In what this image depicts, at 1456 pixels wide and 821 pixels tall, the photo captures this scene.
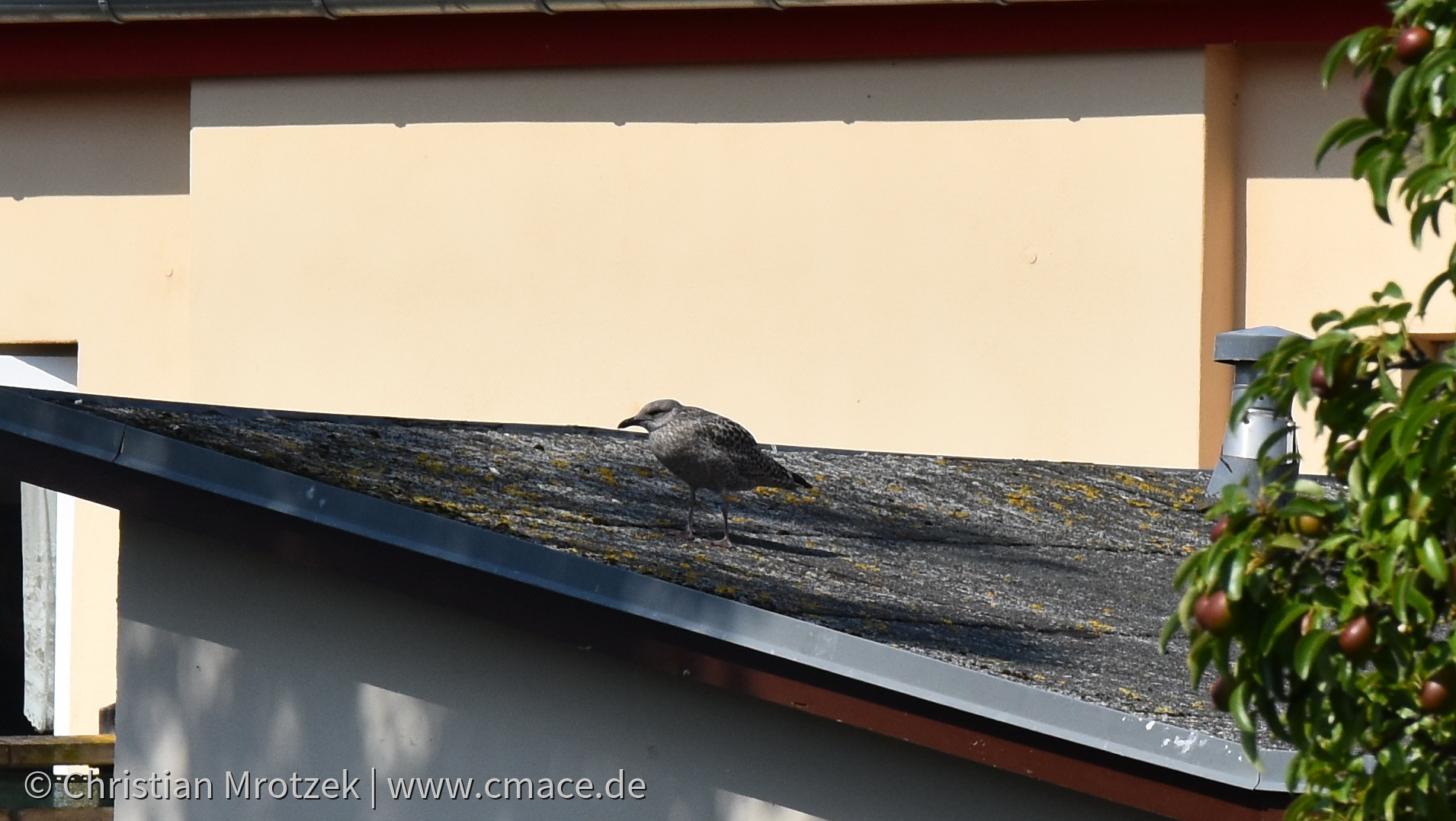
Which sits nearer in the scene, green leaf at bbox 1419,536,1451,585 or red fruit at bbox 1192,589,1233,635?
green leaf at bbox 1419,536,1451,585

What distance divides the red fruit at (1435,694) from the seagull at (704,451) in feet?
9.10

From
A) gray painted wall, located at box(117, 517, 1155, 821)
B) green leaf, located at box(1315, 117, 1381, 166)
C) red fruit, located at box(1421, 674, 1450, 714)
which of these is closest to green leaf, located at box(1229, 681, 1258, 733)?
red fruit, located at box(1421, 674, 1450, 714)

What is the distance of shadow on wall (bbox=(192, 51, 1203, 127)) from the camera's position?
8.35m

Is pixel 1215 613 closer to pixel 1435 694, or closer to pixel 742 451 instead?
pixel 1435 694

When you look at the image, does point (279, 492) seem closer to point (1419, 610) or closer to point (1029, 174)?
point (1419, 610)

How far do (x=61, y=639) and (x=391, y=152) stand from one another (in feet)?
9.89

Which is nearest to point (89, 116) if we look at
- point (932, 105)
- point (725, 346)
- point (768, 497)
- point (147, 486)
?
point (725, 346)

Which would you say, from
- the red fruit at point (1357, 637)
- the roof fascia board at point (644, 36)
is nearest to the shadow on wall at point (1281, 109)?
the roof fascia board at point (644, 36)

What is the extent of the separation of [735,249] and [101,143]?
3.37 metres

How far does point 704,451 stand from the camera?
529cm

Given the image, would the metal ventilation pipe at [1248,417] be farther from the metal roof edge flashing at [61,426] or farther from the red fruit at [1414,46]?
the red fruit at [1414,46]

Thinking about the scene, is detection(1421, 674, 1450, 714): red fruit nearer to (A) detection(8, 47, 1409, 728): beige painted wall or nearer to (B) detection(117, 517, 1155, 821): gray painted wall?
(B) detection(117, 517, 1155, 821): gray painted wall

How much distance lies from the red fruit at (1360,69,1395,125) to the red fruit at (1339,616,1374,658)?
26.6 inches

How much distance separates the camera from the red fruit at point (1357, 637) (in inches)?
98.0
